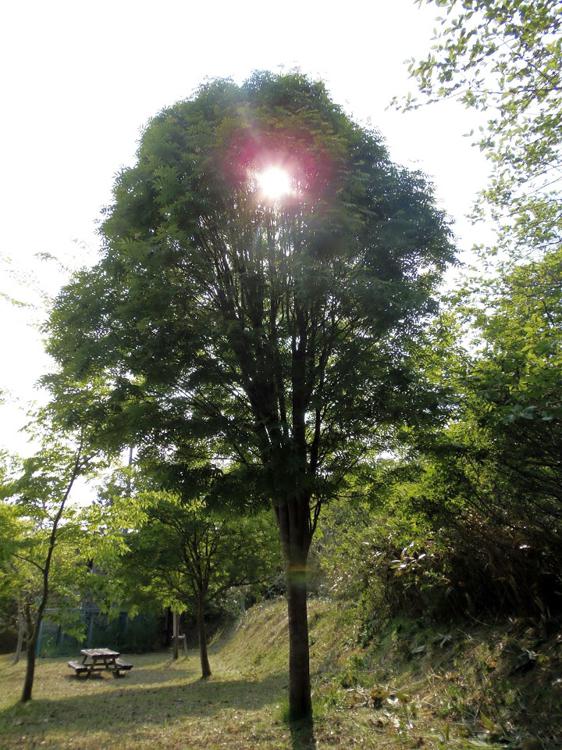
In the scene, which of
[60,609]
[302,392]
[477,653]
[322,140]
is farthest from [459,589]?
[60,609]

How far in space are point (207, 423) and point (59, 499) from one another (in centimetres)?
627

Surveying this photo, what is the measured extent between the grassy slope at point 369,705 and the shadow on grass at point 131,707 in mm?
25

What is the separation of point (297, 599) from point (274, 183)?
5177 mm

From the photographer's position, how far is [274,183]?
251 inches

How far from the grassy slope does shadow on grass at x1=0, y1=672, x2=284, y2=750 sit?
2cm

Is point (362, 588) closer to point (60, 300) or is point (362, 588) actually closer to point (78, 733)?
point (78, 733)

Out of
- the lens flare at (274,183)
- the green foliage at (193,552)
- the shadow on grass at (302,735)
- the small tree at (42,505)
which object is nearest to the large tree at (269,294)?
the lens flare at (274,183)

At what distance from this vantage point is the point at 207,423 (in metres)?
5.91

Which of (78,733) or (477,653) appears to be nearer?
(477,653)

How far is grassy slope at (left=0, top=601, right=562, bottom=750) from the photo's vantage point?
5.09 metres

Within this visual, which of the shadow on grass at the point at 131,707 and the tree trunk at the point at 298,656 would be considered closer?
the tree trunk at the point at 298,656

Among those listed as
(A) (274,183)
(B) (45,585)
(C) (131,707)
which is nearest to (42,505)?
(B) (45,585)

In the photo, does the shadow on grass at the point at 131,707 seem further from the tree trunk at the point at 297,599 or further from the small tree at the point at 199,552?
the small tree at the point at 199,552

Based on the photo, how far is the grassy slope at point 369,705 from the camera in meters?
5.09
